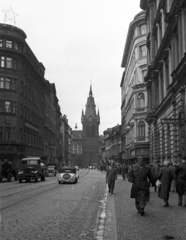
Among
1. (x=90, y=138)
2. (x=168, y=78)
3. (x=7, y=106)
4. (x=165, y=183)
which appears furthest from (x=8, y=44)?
(x=90, y=138)

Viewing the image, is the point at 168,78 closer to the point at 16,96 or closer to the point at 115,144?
the point at 16,96

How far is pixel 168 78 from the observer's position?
110 ft

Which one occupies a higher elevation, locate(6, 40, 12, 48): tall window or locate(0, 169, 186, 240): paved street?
locate(6, 40, 12, 48): tall window

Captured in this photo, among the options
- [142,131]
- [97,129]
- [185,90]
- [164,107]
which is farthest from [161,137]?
[97,129]

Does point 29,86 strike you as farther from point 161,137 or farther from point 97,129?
point 97,129

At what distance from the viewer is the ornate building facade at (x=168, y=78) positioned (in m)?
25.8

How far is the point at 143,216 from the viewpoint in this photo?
1139 centimetres

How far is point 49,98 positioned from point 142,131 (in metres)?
40.1

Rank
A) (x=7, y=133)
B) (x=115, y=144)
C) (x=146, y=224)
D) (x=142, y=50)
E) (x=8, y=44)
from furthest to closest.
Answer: (x=115, y=144) < (x=142, y=50) < (x=8, y=44) < (x=7, y=133) < (x=146, y=224)

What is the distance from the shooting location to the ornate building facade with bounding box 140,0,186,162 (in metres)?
25.8

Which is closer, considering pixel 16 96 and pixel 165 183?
pixel 165 183

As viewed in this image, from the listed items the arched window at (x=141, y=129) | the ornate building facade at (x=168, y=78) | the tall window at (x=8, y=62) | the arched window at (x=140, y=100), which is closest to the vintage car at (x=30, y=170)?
the ornate building facade at (x=168, y=78)

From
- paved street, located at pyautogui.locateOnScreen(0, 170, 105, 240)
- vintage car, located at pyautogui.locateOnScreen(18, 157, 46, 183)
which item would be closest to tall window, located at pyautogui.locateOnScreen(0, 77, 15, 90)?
vintage car, located at pyautogui.locateOnScreen(18, 157, 46, 183)

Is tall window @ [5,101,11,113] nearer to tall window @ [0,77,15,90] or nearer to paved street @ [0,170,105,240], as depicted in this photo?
tall window @ [0,77,15,90]
